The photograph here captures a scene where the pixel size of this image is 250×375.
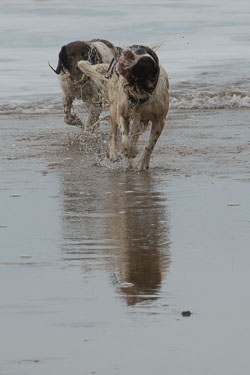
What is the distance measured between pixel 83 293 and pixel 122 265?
0.65m

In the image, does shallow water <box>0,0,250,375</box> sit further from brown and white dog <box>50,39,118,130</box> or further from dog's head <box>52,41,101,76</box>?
dog's head <box>52,41,101,76</box>

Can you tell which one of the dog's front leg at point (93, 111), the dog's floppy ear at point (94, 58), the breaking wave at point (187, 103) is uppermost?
the dog's floppy ear at point (94, 58)

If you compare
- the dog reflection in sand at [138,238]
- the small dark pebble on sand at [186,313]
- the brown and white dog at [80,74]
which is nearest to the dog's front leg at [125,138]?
the dog reflection in sand at [138,238]

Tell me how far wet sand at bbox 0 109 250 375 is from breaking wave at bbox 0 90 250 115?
525 cm

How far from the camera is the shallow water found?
4289 mm

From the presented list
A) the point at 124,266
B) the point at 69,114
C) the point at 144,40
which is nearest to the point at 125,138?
the point at 69,114

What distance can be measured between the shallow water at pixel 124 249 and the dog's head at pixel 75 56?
0.81 meters

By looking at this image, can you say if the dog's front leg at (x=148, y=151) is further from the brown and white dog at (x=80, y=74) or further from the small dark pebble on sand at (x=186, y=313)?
the small dark pebble on sand at (x=186, y=313)

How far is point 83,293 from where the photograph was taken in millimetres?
5121

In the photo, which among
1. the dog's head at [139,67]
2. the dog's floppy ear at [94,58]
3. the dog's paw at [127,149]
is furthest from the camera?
the dog's floppy ear at [94,58]

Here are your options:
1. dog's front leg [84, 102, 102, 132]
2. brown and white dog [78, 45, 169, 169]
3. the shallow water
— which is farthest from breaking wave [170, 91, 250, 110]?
brown and white dog [78, 45, 169, 169]

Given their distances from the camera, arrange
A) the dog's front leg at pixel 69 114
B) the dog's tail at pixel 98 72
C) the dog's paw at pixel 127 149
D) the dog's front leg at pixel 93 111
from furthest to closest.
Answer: the dog's front leg at pixel 69 114 < the dog's front leg at pixel 93 111 < the dog's tail at pixel 98 72 < the dog's paw at pixel 127 149

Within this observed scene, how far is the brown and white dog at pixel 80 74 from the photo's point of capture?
1228cm

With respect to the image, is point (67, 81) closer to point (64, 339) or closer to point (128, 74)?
point (128, 74)
